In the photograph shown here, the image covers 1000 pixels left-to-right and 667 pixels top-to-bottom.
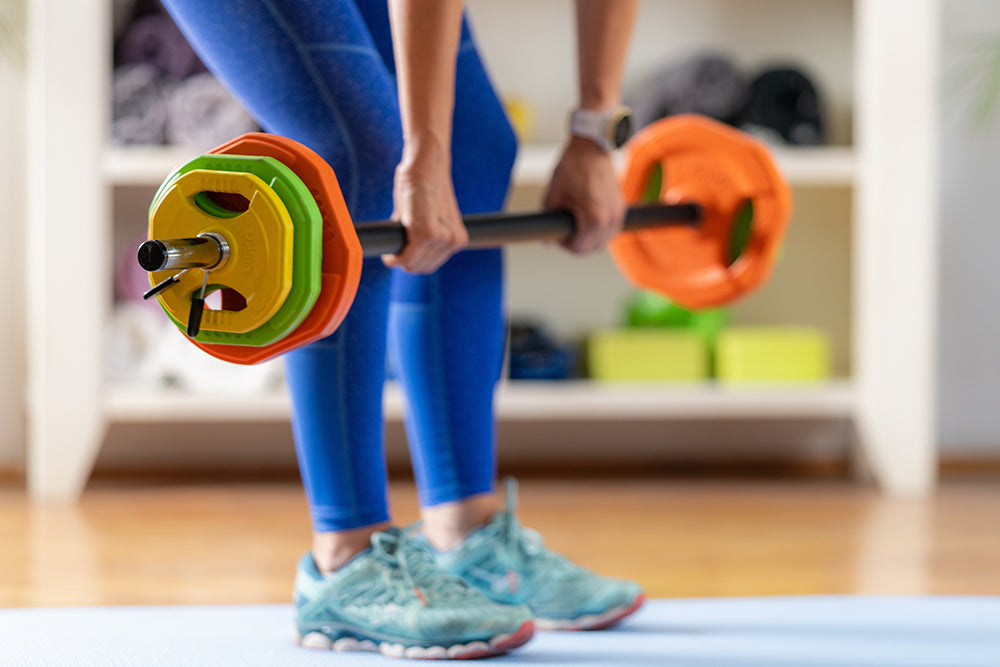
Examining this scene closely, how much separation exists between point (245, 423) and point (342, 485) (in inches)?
56.6

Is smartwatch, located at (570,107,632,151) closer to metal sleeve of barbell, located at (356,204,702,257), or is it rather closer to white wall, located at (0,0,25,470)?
metal sleeve of barbell, located at (356,204,702,257)

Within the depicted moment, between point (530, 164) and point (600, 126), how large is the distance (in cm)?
95

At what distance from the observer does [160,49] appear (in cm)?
202

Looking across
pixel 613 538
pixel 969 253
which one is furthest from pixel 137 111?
pixel 969 253

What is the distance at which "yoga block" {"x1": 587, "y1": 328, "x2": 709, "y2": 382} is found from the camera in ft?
6.73

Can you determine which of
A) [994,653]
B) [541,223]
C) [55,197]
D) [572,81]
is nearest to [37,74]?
[55,197]

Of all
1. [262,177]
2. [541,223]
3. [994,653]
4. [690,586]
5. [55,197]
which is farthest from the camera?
[55,197]

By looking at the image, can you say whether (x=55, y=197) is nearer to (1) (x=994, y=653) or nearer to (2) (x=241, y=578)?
(2) (x=241, y=578)

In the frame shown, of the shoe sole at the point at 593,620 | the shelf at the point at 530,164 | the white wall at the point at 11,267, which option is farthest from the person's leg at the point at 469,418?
the white wall at the point at 11,267

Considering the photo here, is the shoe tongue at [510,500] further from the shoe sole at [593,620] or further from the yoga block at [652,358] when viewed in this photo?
the yoga block at [652,358]

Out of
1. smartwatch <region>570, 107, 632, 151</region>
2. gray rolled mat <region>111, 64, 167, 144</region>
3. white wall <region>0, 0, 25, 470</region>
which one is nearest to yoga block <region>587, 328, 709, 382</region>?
gray rolled mat <region>111, 64, 167, 144</region>

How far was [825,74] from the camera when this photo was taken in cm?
225

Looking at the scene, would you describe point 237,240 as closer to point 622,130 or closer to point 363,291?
point 363,291

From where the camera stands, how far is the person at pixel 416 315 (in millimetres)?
832
